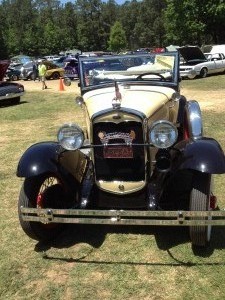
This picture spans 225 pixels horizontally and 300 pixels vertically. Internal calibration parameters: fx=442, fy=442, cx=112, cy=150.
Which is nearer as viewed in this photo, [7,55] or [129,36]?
[7,55]

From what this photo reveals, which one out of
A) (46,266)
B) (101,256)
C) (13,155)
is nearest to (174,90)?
(101,256)

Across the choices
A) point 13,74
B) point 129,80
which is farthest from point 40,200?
point 13,74

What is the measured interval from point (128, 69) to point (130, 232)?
90.8 inches

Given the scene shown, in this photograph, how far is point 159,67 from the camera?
605cm

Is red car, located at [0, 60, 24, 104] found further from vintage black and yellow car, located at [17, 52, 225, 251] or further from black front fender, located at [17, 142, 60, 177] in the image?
black front fender, located at [17, 142, 60, 177]

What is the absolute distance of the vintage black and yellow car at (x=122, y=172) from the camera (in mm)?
4254

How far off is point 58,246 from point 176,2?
44711 mm

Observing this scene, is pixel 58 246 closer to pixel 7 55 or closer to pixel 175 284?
pixel 175 284

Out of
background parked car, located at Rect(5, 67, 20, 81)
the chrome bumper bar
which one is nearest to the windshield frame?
the chrome bumper bar

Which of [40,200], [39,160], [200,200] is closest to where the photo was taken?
[200,200]

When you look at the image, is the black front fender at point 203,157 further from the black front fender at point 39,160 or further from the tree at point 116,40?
the tree at point 116,40

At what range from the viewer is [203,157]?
4359mm

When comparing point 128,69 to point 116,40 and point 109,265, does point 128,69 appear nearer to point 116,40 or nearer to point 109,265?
point 109,265

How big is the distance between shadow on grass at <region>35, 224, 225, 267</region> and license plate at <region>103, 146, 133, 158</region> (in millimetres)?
977
